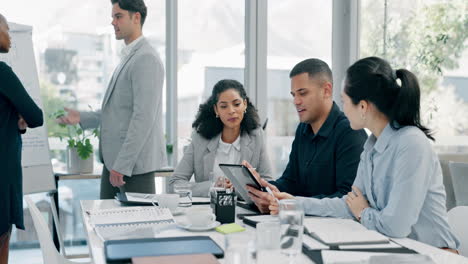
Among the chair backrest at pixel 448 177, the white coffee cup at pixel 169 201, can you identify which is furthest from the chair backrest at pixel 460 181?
the white coffee cup at pixel 169 201

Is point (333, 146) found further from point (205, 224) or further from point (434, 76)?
point (434, 76)

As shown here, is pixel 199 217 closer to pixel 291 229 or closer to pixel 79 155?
pixel 291 229

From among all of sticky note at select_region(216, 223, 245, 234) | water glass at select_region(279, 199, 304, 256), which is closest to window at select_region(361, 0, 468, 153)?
sticky note at select_region(216, 223, 245, 234)

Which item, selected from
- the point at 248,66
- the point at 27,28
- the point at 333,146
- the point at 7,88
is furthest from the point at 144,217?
the point at 248,66

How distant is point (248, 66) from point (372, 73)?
275 centimetres

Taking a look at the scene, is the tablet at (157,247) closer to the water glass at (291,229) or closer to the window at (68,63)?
the water glass at (291,229)

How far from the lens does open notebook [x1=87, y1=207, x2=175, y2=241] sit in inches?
68.9

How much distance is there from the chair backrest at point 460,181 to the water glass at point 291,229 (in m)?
2.39

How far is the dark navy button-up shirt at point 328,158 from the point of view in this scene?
242 cm

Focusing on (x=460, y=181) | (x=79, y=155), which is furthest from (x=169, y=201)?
(x=460, y=181)

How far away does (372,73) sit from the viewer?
79.7 inches

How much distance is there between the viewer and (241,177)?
7.20 ft

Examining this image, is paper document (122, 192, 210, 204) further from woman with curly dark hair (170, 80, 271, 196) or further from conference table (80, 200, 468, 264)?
woman with curly dark hair (170, 80, 271, 196)

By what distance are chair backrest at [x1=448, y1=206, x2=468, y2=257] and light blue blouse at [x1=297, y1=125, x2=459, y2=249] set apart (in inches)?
1.9
